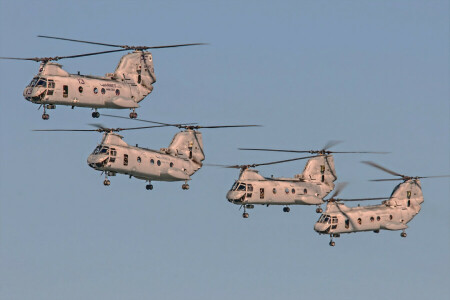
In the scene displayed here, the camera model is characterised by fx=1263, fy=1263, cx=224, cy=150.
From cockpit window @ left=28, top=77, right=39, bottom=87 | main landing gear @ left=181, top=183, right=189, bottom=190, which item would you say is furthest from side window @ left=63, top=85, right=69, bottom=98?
main landing gear @ left=181, top=183, right=189, bottom=190

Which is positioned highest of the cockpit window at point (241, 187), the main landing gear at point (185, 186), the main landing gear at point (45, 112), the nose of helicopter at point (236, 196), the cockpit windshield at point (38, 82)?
the cockpit windshield at point (38, 82)

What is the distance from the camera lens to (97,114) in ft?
437

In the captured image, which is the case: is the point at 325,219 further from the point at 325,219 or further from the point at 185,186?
the point at 185,186

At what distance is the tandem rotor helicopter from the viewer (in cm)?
14812

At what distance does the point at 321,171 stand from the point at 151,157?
30155 mm

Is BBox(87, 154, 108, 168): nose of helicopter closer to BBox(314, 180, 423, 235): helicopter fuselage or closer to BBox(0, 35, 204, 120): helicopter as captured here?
BBox(0, 35, 204, 120): helicopter

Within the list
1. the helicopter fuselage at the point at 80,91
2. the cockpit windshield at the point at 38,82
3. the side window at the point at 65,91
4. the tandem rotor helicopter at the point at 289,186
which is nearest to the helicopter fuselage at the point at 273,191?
the tandem rotor helicopter at the point at 289,186

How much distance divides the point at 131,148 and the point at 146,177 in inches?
158

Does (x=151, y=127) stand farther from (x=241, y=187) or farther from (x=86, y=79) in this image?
(x=241, y=187)

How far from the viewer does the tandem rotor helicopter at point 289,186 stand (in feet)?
486

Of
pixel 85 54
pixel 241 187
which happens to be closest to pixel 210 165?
pixel 241 187

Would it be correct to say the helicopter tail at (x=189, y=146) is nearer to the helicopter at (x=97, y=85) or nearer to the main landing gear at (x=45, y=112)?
the helicopter at (x=97, y=85)

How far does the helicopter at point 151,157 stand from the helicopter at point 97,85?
11.9 feet

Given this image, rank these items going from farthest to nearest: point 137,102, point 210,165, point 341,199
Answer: point 341,199, point 210,165, point 137,102
